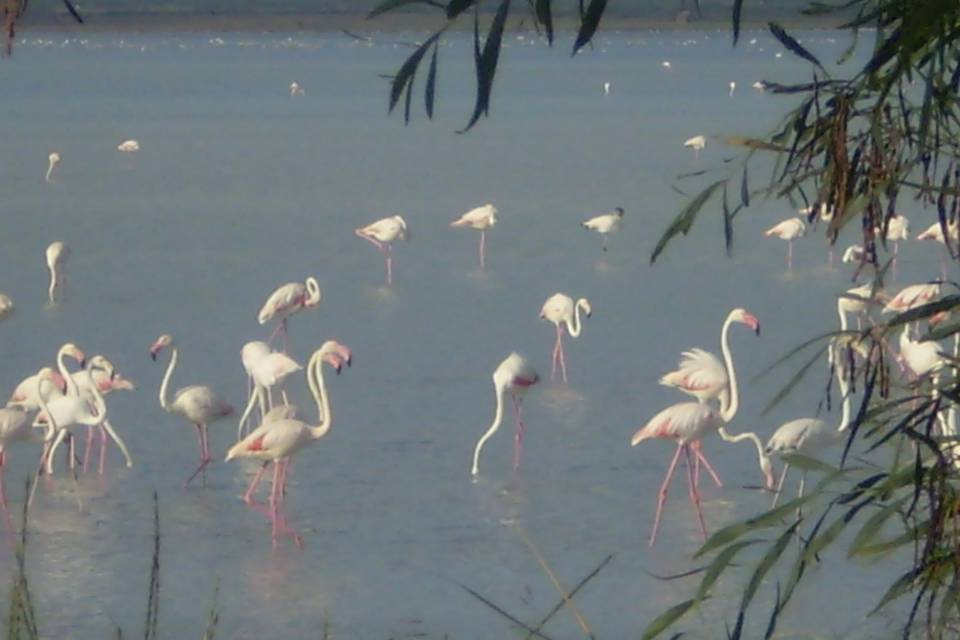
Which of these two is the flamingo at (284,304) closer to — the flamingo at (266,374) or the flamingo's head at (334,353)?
the flamingo at (266,374)

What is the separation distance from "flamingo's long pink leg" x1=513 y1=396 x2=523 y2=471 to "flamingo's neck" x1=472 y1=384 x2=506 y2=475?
75 mm

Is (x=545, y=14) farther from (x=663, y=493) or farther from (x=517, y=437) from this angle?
(x=517, y=437)

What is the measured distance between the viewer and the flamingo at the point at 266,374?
26.0 feet

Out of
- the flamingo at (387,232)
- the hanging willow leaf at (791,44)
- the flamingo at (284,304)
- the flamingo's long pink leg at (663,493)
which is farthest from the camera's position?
the flamingo at (387,232)

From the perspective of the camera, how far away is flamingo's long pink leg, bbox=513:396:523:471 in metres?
6.98

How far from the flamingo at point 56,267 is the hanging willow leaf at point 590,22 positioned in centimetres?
935

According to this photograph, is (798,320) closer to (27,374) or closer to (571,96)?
(27,374)

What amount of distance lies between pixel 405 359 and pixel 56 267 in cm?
316

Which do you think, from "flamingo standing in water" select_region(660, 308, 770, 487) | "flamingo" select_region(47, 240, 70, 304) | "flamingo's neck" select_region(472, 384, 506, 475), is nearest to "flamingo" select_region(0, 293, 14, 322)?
"flamingo" select_region(47, 240, 70, 304)

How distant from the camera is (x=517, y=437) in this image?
7.19 meters

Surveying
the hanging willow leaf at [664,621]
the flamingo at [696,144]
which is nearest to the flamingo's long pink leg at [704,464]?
the hanging willow leaf at [664,621]

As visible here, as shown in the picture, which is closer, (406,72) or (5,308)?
(406,72)

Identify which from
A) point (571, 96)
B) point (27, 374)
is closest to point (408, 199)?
point (27, 374)

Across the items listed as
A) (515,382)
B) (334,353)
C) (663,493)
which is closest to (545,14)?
(663,493)
